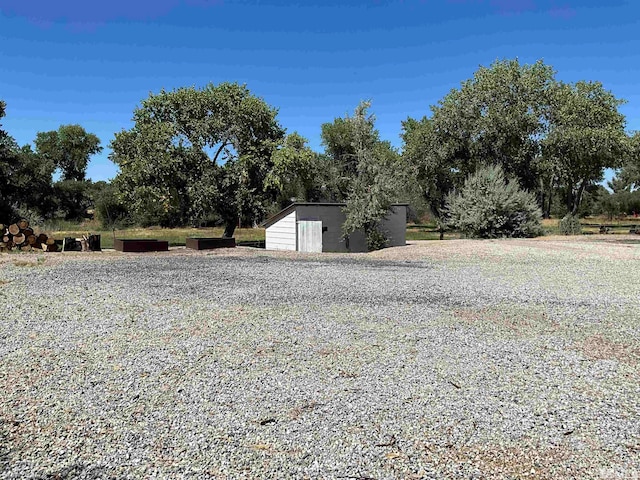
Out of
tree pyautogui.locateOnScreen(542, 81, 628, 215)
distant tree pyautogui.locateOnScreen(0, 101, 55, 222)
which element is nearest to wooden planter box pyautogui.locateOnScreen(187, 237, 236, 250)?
distant tree pyautogui.locateOnScreen(0, 101, 55, 222)

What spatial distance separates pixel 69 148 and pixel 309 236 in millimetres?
55755

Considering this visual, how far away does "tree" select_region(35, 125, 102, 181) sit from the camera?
64500mm

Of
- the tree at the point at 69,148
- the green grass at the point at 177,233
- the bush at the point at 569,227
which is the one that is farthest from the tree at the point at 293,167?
the tree at the point at 69,148

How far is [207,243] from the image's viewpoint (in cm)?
2116

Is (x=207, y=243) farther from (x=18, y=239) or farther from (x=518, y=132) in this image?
(x=518, y=132)

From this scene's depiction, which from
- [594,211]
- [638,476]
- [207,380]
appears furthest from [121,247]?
[594,211]

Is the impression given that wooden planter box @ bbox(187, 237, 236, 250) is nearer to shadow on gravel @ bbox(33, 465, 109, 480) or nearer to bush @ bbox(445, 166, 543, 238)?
bush @ bbox(445, 166, 543, 238)

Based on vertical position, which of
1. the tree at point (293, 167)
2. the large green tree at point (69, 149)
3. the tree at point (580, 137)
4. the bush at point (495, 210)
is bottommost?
the bush at point (495, 210)

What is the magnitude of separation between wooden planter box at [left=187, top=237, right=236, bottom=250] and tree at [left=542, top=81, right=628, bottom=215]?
919 inches

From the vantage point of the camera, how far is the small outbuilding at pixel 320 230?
23.8 m

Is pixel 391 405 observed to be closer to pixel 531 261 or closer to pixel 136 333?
pixel 136 333

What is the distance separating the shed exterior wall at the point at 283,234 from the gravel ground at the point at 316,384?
1494cm

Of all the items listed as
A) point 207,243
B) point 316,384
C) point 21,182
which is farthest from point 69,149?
point 316,384

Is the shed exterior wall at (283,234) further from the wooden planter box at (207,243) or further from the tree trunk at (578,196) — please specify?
the tree trunk at (578,196)
